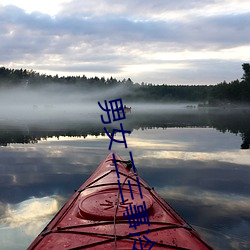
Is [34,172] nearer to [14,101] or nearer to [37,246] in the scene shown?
[37,246]

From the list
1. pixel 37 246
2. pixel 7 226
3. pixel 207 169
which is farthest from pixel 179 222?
pixel 207 169

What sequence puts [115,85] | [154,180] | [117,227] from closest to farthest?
[117,227]
[154,180]
[115,85]

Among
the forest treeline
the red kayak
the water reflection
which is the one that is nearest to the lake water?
the red kayak

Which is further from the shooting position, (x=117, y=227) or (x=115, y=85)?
(x=115, y=85)

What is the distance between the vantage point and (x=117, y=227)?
4828 mm

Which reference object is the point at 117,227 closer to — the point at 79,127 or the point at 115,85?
the point at 79,127

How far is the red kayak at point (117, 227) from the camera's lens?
14.3 feet

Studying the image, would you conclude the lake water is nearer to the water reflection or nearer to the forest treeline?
the water reflection

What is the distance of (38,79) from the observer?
538 ft

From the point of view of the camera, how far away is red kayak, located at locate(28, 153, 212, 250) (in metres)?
4.37

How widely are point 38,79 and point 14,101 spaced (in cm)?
1714

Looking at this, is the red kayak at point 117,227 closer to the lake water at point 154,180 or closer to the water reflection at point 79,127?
the lake water at point 154,180

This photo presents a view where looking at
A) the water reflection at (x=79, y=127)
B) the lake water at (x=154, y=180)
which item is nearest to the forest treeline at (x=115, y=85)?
the water reflection at (x=79, y=127)

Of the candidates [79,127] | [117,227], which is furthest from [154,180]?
[79,127]
